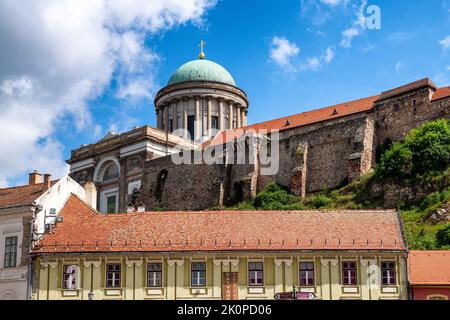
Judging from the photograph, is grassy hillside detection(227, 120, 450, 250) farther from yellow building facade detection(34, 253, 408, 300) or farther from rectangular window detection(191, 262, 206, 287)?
rectangular window detection(191, 262, 206, 287)

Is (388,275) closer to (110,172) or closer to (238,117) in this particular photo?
(110,172)

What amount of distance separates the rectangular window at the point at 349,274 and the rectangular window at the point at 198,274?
6.72 metres

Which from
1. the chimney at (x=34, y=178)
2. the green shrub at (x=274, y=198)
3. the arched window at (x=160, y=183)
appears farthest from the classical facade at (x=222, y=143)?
the chimney at (x=34, y=178)

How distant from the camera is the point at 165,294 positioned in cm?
3547

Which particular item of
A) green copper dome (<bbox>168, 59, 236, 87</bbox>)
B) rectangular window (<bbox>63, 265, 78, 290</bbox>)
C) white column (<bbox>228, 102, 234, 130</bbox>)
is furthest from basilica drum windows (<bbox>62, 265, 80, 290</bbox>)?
green copper dome (<bbox>168, 59, 236, 87</bbox>)

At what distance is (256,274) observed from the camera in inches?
1405

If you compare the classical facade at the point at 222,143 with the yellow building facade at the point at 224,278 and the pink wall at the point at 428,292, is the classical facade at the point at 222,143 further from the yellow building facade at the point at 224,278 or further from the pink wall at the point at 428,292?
the pink wall at the point at 428,292

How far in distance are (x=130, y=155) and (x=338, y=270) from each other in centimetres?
5569

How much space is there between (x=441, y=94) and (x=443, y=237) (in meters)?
23.1

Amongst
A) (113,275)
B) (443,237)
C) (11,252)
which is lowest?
(113,275)

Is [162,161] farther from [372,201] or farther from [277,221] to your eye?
[277,221]

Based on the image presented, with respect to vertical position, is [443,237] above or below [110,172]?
below

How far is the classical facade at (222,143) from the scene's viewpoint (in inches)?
2766

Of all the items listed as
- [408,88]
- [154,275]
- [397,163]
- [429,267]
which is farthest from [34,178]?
[408,88]
